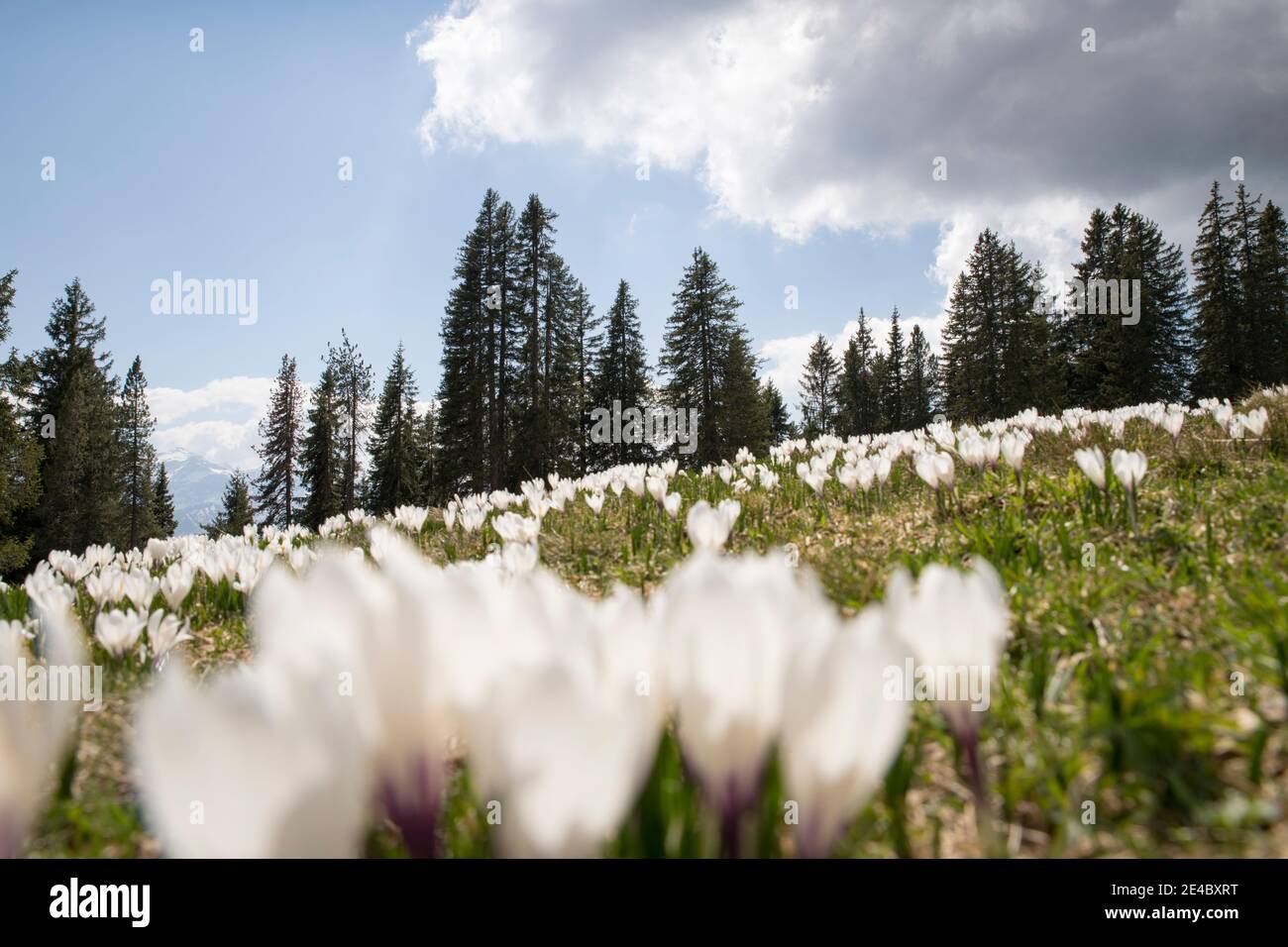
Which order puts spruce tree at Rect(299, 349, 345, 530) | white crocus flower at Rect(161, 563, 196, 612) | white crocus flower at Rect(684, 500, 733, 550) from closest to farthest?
white crocus flower at Rect(684, 500, 733, 550)
white crocus flower at Rect(161, 563, 196, 612)
spruce tree at Rect(299, 349, 345, 530)

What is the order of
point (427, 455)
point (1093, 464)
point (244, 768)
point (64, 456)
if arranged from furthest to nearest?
point (427, 455) < point (64, 456) < point (1093, 464) < point (244, 768)

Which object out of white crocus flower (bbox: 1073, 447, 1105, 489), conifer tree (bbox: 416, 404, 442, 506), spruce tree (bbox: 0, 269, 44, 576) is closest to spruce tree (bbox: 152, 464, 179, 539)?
conifer tree (bbox: 416, 404, 442, 506)

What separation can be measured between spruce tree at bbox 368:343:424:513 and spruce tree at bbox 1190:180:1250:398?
168 feet

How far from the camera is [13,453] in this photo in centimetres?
2305

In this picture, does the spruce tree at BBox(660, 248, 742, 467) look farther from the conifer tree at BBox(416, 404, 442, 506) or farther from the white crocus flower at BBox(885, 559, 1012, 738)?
the white crocus flower at BBox(885, 559, 1012, 738)

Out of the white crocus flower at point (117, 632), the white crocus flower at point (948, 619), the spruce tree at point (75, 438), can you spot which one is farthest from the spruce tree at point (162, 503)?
the white crocus flower at point (948, 619)

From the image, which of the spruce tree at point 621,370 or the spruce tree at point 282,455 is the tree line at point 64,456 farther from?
the spruce tree at point 621,370

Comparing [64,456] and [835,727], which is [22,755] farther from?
[64,456]

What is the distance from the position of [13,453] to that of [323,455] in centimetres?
1881

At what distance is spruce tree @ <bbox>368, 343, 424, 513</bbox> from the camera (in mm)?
41094

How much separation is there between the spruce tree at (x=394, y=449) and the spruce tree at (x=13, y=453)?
17.3 m
